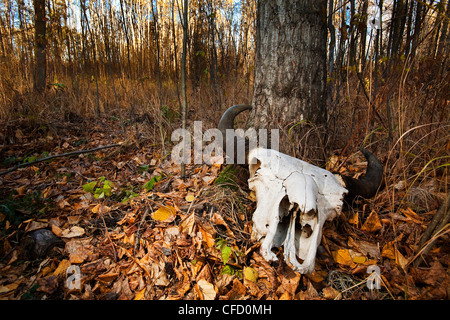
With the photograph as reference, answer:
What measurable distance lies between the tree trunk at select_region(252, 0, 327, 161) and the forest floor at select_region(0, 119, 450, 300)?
0.49 m

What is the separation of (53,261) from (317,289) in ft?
5.37

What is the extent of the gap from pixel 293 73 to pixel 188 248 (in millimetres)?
1629

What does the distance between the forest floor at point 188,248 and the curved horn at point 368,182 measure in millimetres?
129

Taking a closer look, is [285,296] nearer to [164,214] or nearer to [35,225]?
[164,214]

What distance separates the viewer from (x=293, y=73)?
6.31 feet

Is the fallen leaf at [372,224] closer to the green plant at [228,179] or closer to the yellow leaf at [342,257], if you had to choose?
the yellow leaf at [342,257]

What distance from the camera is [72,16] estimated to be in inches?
Result: 214

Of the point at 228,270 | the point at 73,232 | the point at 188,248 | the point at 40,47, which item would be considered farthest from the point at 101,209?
the point at 40,47

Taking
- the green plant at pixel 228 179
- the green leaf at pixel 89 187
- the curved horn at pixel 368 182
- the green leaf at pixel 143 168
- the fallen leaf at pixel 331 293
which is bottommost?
the fallen leaf at pixel 331 293

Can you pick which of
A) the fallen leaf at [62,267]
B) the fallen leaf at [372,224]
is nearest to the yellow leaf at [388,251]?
the fallen leaf at [372,224]

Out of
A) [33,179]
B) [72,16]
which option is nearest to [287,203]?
[33,179]

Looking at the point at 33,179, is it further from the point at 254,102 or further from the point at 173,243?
the point at 254,102

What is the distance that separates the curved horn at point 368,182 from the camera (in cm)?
138

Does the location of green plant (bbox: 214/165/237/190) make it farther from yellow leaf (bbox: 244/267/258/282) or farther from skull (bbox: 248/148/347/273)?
yellow leaf (bbox: 244/267/258/282)
